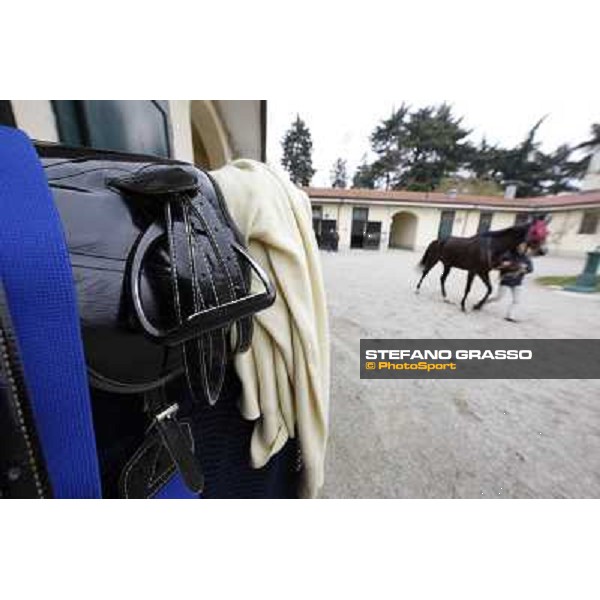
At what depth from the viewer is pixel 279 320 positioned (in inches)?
16.6

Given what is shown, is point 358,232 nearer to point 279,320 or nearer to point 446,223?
point 446,223

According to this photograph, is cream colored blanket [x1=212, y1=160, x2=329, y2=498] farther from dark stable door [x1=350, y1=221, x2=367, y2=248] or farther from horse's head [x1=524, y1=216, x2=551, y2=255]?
dark stable door [x1=350, y1=221, x2=367, y2=248]

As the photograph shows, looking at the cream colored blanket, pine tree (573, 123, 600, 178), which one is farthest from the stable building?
the cream colored blanket

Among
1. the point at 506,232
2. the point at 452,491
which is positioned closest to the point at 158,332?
the point at 452,491

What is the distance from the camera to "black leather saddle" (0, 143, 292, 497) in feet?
0.90

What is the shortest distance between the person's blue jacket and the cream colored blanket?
9.82 ft

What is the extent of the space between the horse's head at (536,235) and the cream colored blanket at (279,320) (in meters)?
3.19

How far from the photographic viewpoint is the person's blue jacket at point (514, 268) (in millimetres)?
2648

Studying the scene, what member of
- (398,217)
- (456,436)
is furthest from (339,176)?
(456,436)

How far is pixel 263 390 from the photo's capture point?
0.43 meters

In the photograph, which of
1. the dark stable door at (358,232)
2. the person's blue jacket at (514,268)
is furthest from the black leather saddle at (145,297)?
the dark stable door at (358,232)

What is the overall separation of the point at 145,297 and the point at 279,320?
190 millimetres

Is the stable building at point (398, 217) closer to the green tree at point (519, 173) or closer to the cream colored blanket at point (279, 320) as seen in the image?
the green tree at point (519, 173)

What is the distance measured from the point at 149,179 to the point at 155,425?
294 millimetres
